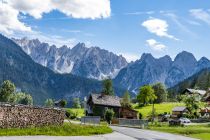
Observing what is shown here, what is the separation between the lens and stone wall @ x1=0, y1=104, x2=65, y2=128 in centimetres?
5744

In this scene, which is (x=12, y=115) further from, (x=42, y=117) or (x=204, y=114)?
(x=204, y=114)

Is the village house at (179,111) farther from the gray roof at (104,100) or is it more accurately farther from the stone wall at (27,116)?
the stone wall at (27,116)

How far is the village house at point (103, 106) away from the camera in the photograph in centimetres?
15950

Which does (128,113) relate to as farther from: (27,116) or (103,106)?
(27,116)

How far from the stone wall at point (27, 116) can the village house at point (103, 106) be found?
291 feet

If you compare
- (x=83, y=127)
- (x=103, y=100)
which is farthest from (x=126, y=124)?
(x=83, y=127)

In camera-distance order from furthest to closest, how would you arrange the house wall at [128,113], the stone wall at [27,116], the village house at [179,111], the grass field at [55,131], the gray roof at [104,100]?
the village house at [179,111] → the house wall at [128,113] → the gray roof at [104,100] → the stone wall at [27,116] → the grass field at [55,131]

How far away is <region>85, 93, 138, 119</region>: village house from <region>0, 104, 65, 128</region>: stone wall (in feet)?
291

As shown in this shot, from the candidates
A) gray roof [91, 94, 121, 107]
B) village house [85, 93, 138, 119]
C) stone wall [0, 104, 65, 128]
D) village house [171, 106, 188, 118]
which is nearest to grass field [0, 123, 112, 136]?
stone wall [0, 104, 65, 128]

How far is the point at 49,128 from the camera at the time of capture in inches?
2405

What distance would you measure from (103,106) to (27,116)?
99.7 metres

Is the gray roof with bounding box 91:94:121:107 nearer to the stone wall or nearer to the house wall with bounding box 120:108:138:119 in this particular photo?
the house wall with bounding box 120:108:138:119

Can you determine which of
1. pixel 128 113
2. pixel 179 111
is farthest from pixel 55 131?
pixel 179 111

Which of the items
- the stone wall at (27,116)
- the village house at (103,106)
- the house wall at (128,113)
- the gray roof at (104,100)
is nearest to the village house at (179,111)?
the house wall at (128,113)
